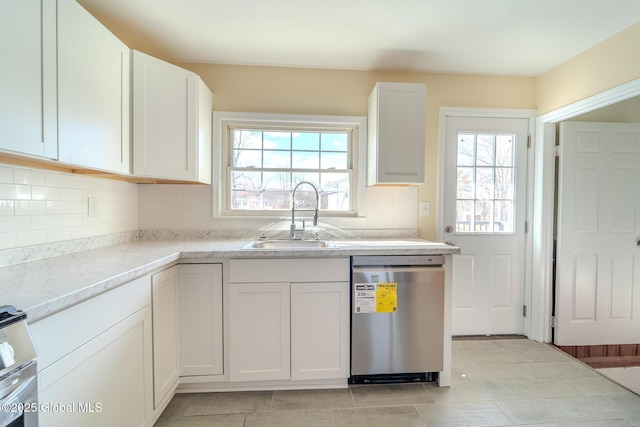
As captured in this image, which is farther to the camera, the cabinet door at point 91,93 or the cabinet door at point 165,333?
the cabinet door at point 165,333

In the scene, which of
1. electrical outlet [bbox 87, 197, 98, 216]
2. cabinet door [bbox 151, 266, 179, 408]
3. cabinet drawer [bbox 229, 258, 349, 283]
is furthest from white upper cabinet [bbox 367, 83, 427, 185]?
electrical outlet [bbox 87, 197, 98, 216]

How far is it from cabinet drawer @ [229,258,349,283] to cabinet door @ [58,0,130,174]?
964mm

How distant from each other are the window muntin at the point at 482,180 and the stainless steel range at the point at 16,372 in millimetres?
2780

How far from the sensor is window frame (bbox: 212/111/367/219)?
2.38 meters

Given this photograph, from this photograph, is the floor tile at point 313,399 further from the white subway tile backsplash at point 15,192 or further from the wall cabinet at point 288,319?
the white subway tile backsplash at point 15,192

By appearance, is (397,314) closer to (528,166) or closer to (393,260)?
(393,260)

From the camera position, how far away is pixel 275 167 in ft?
8.14

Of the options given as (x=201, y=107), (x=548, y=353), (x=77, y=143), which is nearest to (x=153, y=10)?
(x=201, y=107)

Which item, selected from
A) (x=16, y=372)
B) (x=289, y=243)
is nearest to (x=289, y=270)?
(x=289, y=243)

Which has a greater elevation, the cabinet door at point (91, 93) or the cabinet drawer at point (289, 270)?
the cabinet door at point (91, 93)

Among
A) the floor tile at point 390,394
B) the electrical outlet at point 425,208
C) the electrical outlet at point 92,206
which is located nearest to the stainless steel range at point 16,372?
the electrical outlet at point 92,206

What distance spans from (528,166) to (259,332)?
8.97ft

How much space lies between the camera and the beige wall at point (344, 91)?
2391mm

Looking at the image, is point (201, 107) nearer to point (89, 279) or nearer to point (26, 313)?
point (89, 279)
